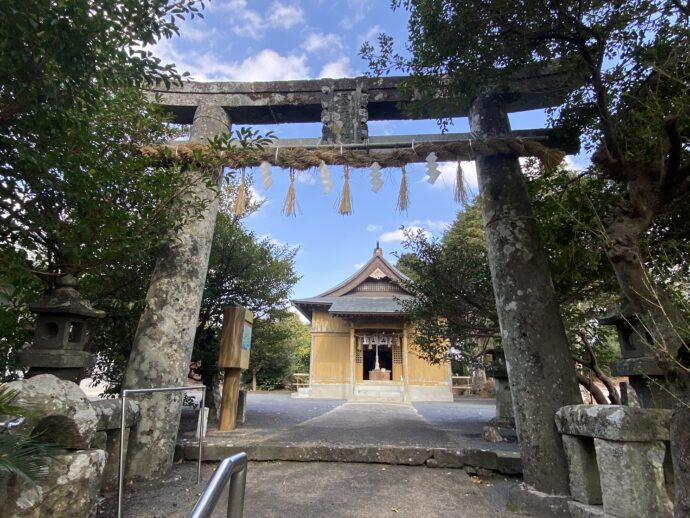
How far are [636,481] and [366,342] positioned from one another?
54.2 ft

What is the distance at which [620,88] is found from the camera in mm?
3473

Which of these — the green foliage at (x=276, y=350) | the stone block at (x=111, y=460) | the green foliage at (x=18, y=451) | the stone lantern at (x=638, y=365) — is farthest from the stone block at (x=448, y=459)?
the green foliage at (x=276, y=350)

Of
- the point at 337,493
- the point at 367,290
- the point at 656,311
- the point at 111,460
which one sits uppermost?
the point at 367,290

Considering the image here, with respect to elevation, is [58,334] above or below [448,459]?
above

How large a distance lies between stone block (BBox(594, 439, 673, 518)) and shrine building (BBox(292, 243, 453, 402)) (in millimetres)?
13967

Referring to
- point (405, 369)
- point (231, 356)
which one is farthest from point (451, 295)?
point (405, 369)

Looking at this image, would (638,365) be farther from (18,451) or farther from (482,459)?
(18,451)

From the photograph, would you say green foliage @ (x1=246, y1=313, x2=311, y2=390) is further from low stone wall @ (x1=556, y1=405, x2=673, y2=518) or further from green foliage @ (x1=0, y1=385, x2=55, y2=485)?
low stone wall @ (x1=556, y1=405, x2=673, y2=518)

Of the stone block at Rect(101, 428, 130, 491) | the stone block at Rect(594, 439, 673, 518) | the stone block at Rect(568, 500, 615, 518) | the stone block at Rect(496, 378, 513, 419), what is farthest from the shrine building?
the stone block at Rect(594, 439, 673, 518)

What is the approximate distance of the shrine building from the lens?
56.3ft

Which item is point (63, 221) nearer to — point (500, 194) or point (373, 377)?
point (500, 194)

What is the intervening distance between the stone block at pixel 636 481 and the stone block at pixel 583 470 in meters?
0.31

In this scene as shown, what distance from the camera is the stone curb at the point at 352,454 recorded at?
13.4 feet

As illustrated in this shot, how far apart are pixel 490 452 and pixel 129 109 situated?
5.07 meters
